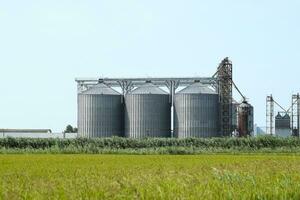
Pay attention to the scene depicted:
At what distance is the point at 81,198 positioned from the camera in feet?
20.3

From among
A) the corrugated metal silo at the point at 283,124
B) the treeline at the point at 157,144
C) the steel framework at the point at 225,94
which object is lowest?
the treeline at the point at 157,144

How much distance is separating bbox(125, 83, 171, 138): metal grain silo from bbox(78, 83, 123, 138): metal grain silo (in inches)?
57.8

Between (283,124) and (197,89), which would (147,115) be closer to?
(197,89)

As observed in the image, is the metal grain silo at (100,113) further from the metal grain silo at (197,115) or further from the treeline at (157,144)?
the treeline at (157,144)

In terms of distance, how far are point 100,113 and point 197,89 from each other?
11880 mm

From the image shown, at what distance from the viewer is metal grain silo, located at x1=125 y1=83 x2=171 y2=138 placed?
6919 centimetres

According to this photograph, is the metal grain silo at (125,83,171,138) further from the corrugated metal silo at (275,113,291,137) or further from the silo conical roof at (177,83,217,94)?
the corrugated metal silo at (275,113,291,137)

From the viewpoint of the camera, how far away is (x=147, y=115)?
227 feet

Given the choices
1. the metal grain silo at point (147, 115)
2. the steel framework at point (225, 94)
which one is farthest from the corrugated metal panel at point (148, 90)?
the steel framework at point (225, 94)

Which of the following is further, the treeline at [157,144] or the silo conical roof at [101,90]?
the silo conical roof at [101,90]

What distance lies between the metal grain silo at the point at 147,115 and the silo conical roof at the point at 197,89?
9.21 ft

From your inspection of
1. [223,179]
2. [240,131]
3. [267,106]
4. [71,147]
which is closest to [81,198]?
[223,179]

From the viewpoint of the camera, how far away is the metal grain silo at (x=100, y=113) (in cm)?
7044

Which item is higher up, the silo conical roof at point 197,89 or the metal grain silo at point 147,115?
the silo conical roof at point 197,89
